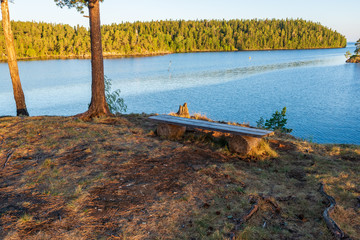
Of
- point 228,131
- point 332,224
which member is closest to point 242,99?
point 228,131

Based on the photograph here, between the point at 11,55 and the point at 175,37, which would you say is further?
the point at 175,37

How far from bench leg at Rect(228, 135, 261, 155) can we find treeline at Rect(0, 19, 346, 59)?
113 m

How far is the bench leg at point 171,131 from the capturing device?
7.90 meters

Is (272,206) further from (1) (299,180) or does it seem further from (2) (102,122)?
(2) (102,122)

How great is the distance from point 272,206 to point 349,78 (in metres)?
51.4

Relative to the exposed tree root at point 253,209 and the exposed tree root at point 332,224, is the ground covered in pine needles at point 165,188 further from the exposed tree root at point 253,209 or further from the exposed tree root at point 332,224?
the exposed tree root at point 332,224

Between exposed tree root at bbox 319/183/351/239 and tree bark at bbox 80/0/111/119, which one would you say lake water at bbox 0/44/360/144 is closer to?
tree bark at bbox 80/0/111/119

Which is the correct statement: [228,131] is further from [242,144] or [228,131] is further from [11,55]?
[11,55]

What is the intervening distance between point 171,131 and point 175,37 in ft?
528

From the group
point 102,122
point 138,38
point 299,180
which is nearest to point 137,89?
point 102,122

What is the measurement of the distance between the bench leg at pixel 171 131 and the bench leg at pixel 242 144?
5.65ft

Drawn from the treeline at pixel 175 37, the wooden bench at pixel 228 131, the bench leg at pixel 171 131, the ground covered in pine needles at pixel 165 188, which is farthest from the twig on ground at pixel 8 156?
the treeline at pixel 175 37

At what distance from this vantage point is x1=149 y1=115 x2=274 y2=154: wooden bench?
627 cm

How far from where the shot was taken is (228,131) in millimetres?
6387
